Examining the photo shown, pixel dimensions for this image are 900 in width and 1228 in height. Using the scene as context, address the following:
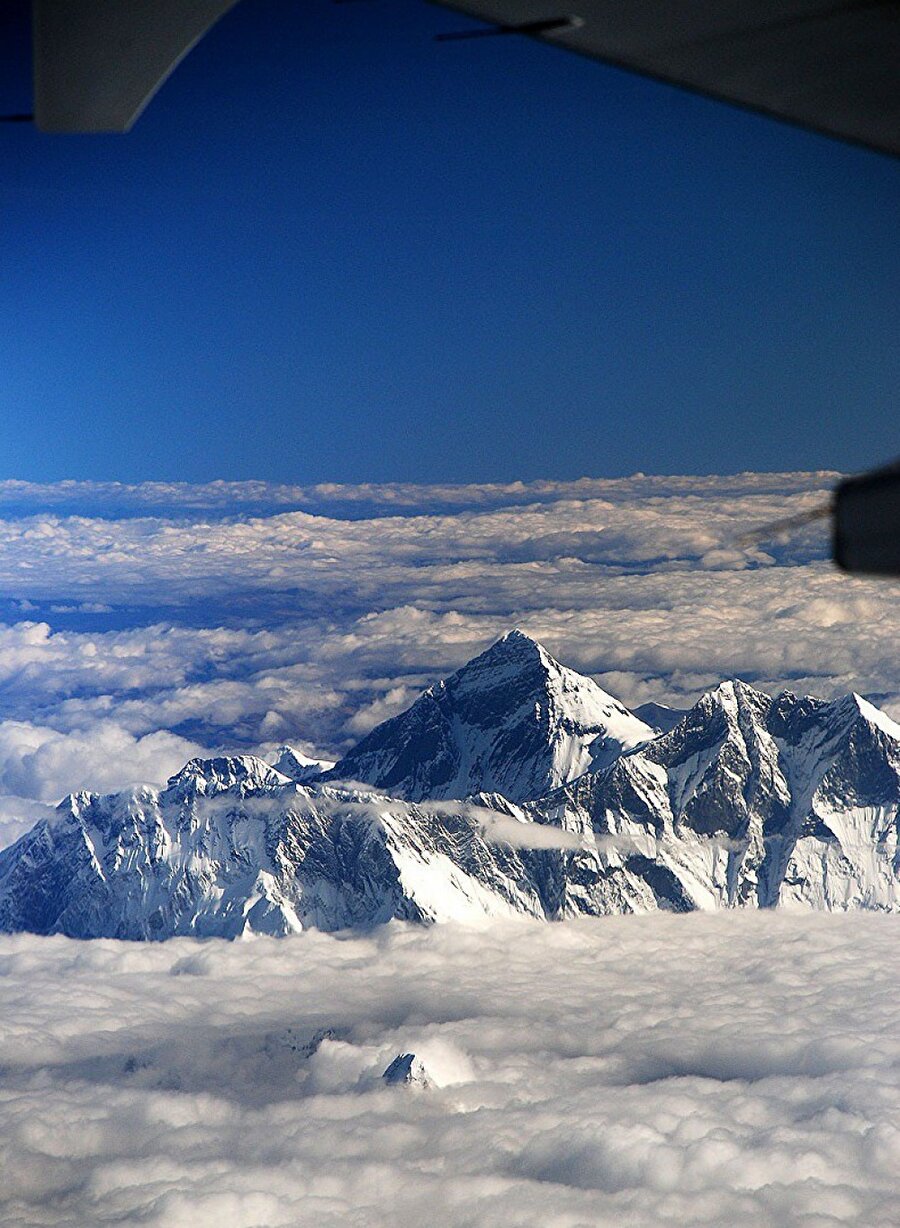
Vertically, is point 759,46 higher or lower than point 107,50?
higher

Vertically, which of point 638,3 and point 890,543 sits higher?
point 638,3

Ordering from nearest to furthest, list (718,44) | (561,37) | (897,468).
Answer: (897,468)
(561,37)
(718,44)

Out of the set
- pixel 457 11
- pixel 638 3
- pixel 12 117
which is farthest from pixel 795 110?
pixel 12 117

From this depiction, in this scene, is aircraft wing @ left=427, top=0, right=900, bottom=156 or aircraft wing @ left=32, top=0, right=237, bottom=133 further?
aircraft wing @ left=427, top=0, right=900, bottom=156

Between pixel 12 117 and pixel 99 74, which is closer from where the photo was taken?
pixel 99 74

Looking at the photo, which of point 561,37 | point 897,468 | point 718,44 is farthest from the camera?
point 718,44

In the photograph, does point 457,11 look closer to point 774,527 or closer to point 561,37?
point 561,37

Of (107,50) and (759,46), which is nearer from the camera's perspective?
(107,50)

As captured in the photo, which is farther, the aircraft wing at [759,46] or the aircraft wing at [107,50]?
the aircraft wing at [759,46]
